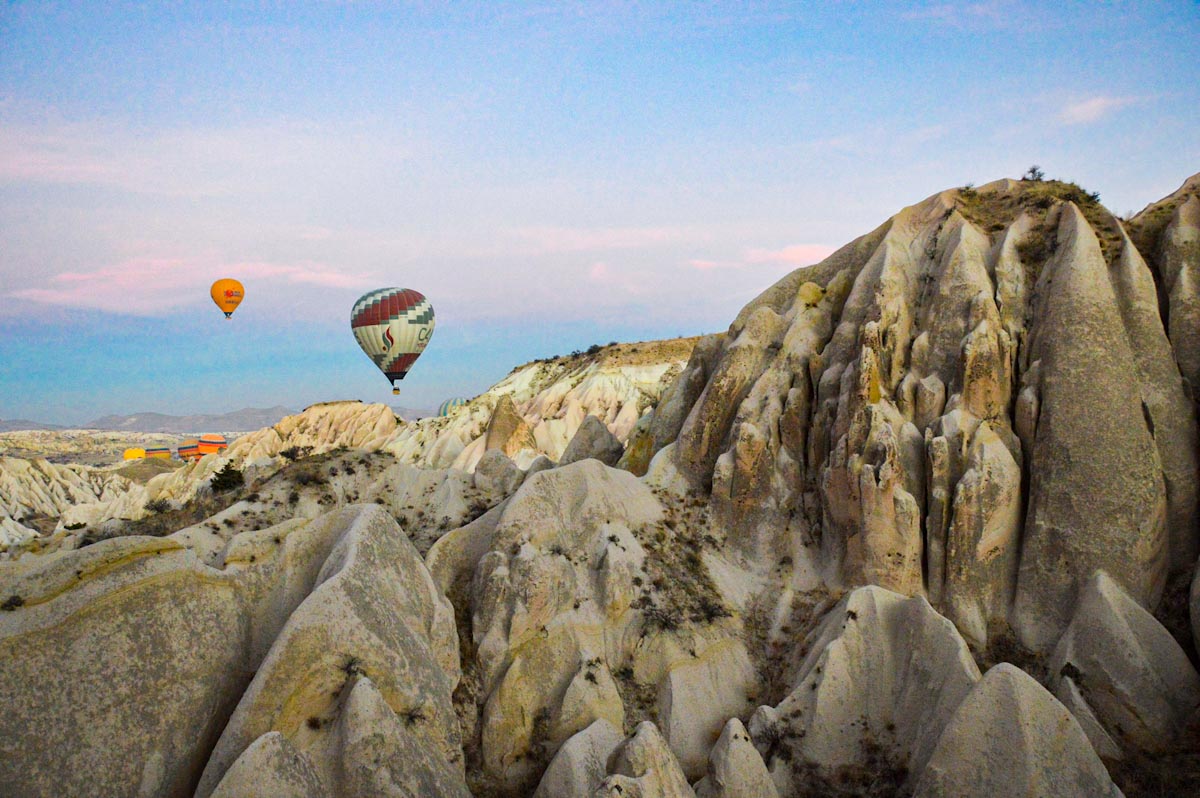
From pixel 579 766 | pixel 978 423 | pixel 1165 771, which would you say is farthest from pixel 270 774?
pixel 978 423

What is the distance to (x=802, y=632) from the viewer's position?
73.3 ft

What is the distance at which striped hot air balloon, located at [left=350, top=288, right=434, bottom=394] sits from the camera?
56.1m

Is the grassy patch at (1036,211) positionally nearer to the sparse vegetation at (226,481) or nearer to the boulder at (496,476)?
the boulder at (496,476)

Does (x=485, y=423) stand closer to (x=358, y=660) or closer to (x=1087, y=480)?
(x=358, y=660)

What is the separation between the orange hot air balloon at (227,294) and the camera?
65562 millimetres

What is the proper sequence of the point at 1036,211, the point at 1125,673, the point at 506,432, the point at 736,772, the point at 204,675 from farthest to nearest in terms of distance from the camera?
the point at 506,432
the point at 1036,211
the point at 1125,673
the point at 736,772
the point at 204,675

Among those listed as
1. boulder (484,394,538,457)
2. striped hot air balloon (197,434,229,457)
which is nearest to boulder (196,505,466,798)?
boulder (484,394,538,457)

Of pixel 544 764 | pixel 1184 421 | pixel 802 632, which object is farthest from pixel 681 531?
pixel 1184 421

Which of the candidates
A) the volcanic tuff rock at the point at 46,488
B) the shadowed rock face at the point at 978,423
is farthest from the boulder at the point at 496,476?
the volcanic tuff rock at the point at 46,488

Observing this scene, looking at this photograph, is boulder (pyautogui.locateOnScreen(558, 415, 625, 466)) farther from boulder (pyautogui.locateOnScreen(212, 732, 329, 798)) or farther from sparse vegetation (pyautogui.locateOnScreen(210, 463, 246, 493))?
boulder (pyautogui.locateOnScreen(212, 732, 329, 798))

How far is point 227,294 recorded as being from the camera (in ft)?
216

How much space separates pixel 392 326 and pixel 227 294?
67.2ft

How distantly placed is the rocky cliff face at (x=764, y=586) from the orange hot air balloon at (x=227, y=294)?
42795mm

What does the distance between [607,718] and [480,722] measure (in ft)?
11.2
